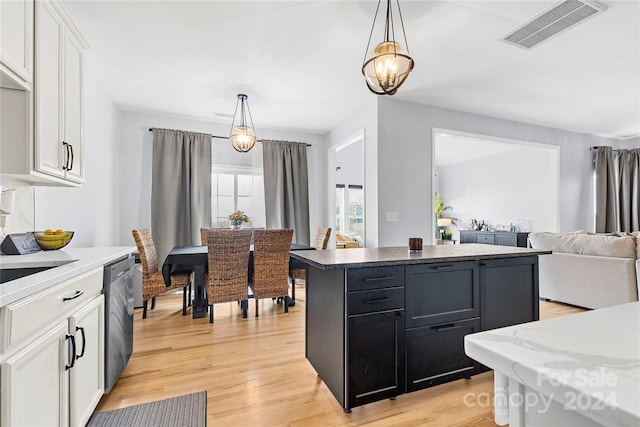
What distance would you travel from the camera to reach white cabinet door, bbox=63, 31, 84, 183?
2021 millimetres

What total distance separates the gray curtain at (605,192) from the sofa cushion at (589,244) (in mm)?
2508

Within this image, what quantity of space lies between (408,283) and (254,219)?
12.5ft

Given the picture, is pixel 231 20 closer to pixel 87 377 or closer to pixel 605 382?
pixel 87 377

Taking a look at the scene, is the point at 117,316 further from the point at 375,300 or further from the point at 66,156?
the point at 375,300

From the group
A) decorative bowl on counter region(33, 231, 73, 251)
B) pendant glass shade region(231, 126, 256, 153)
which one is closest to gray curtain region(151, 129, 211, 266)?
pendant glass shade region(231, 126, 256, 153)

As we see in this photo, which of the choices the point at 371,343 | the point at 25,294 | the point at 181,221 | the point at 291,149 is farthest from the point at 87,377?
the point at 291,149

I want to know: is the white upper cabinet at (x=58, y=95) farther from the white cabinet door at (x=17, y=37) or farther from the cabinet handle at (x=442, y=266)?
the cabinet handle at (x=442, y=266)

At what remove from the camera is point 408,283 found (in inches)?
74.4

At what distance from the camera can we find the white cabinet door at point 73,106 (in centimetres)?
202

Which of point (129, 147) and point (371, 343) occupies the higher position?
point (129, 147)

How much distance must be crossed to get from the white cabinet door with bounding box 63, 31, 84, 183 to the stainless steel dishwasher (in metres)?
0.72

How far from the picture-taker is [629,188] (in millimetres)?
5855

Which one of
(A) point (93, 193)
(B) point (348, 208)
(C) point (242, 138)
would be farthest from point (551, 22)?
(B) point (348, 208)

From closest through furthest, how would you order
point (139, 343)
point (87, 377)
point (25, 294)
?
point (25, 294) → point (87, 377) → point (139, 343)
